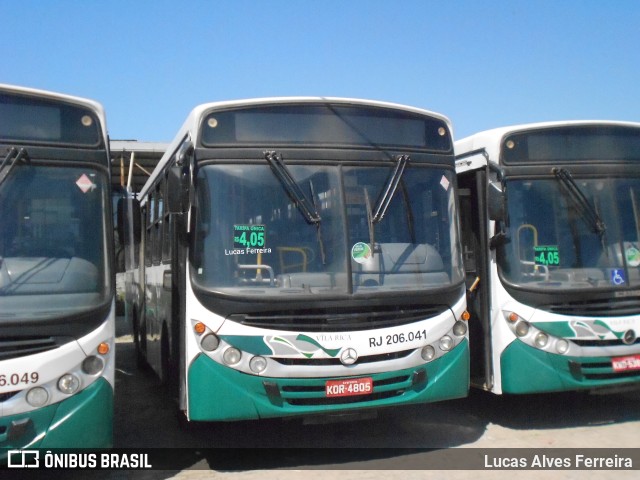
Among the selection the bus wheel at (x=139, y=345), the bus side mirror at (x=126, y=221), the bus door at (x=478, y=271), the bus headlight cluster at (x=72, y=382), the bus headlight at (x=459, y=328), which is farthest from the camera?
the bus wheel at (x=139, y=345)

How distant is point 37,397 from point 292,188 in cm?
255

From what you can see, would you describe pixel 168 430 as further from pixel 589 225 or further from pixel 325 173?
pixel 589 225

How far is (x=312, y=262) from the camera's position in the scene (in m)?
5.89

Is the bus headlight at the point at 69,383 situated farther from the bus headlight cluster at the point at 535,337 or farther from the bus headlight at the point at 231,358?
the bus headlight cluster at the point at 535,337

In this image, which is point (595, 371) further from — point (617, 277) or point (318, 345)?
→ point (318, 345)

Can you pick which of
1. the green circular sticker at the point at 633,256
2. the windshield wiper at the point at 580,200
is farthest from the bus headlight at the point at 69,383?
the green circular sticker at the point at 633,256

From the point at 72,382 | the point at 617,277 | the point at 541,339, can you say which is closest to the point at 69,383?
the point at 72,382

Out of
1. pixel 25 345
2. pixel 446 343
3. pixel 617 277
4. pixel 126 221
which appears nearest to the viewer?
pixel 25 345

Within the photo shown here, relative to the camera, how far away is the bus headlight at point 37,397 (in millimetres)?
4961

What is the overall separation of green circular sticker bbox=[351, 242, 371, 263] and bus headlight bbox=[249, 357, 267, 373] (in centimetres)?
115

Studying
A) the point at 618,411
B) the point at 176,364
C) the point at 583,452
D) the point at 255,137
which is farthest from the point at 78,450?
the point at 618,411

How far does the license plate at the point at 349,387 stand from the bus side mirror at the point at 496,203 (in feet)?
6.86

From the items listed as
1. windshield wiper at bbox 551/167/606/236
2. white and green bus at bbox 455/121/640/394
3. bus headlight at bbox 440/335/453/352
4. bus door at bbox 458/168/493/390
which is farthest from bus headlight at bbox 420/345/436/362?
windshield wiper at bbox 551/167/606/236

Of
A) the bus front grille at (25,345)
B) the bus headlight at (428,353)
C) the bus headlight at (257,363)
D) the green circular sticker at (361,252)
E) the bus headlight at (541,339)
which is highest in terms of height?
the green circular sticker at (361,252)
